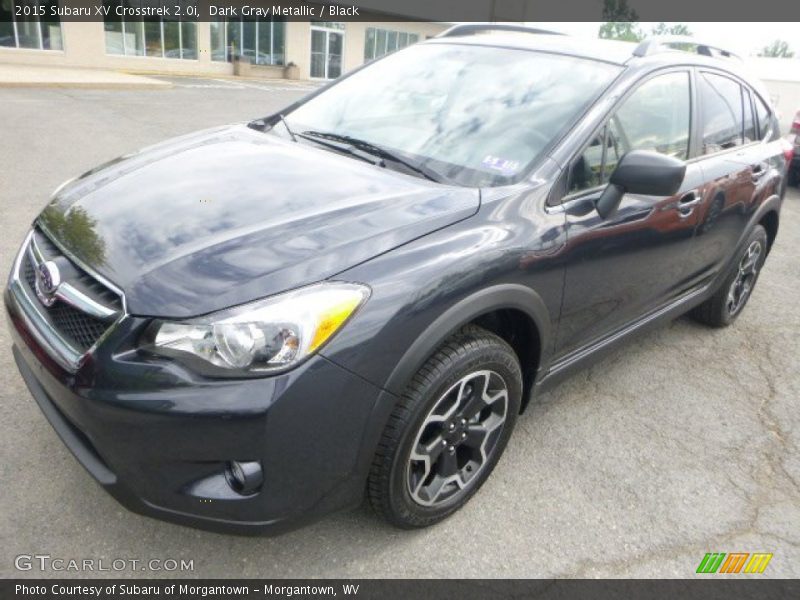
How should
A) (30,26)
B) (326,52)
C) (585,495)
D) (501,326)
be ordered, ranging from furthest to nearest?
(326,52) < (30,26) < (585,495) < (501,326)

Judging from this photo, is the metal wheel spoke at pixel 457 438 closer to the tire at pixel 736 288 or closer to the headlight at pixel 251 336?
the headlight at pixel 251 336

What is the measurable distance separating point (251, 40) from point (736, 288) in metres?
25.3

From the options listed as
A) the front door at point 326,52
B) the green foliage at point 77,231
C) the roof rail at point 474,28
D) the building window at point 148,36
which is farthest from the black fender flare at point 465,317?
the front door at point 326,52

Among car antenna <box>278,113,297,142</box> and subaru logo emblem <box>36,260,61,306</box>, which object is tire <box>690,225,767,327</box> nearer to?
car antenna <box>278,113,297,142</box>

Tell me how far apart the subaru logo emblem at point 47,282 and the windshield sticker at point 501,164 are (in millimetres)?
1614

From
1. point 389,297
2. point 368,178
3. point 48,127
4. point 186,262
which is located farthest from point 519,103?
point 48,127

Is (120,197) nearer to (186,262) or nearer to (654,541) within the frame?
(186,262)

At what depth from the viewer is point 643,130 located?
2930 mm

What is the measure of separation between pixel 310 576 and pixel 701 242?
2591 millimetres

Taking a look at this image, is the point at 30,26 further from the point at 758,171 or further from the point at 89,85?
the point at 758,171

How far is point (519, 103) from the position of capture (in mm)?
2758

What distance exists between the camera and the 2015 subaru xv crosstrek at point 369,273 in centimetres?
179

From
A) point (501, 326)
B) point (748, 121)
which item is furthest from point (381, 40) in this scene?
point (501, 326)

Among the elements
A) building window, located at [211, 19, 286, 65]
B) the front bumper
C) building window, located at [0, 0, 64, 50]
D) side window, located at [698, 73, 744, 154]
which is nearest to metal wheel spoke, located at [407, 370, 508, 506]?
the front bumper
